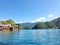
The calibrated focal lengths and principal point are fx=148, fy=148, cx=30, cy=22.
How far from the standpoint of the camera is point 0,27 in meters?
89.1

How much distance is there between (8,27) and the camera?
9031cm

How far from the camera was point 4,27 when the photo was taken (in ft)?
297

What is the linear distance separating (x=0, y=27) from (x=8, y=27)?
4.79 m

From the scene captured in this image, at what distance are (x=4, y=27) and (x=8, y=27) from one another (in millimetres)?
2475

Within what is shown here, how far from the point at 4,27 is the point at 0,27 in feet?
8.50
